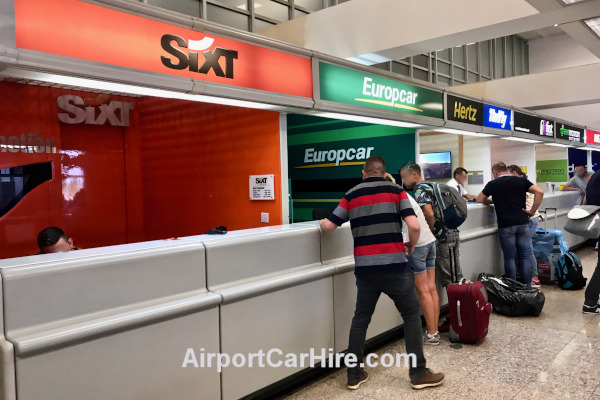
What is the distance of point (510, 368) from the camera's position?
131 inches

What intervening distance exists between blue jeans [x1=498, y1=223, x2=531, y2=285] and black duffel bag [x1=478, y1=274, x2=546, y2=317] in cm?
59

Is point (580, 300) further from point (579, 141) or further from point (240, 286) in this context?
point (579, 141)

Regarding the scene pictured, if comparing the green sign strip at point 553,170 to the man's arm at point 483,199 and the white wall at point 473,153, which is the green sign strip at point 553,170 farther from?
the man's arm at point 483,199

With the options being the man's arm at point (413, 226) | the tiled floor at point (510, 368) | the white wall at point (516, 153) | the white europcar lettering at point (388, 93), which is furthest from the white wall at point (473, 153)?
the man's arm at point (413, 226)

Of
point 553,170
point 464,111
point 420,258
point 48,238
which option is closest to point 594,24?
point 464,111

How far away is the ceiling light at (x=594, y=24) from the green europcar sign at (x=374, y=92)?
1.65 meters

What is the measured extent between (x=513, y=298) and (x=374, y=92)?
2.40 metres

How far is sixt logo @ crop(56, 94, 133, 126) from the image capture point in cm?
472

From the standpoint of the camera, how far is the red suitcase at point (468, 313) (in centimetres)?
380

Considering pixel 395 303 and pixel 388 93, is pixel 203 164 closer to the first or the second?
pixel 388 93

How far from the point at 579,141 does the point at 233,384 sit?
941cm

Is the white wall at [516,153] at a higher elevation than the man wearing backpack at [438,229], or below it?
higher

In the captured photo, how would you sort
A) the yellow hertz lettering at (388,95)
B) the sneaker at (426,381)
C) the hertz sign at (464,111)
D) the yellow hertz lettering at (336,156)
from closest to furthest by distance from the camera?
the sneaker at (426,381) → the yellow hertz lettering at (388,95) → the hertz sign at (464,111) → the yellow hertz lettering at (336,156)

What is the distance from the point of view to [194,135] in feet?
15.3
